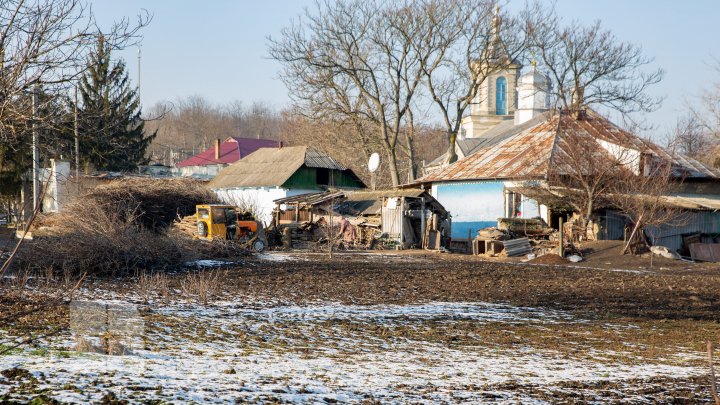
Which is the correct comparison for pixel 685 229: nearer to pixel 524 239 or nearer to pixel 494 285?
pixel 524 239

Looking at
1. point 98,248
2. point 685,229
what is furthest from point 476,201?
point 98,248

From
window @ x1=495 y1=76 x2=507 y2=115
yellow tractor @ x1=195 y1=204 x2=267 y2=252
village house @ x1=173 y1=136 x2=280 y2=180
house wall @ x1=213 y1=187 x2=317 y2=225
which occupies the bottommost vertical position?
yellow tractor @ x1=195 y1=204 x2=267 y2=252

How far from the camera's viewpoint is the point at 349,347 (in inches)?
384

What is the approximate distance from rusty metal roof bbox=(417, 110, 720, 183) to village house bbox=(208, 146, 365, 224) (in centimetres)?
872

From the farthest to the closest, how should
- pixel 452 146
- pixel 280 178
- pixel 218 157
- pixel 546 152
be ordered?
pixel 218 157
pixel 452 146
pixel 280 178
pixel 546 152

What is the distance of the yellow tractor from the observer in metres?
29.7

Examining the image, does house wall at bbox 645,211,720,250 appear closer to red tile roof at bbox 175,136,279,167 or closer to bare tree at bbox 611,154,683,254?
bare tree at bbox 611,154,683,254

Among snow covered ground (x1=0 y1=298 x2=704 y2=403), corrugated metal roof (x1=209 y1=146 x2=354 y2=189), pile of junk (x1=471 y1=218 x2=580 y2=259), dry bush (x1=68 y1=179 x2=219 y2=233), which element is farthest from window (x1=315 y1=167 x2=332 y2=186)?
snow covered ground (x1=0 y1=298 x2=704 y2=403)

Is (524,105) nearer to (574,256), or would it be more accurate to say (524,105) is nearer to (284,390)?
(574,256)

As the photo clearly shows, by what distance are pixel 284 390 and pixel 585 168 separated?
76.9ft

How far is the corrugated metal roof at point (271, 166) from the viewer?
43906 millimetres

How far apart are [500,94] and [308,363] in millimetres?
61850

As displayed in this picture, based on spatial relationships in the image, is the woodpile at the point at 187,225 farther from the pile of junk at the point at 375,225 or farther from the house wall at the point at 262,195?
the house wall at the point at 262,195

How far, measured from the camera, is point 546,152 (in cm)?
3350
